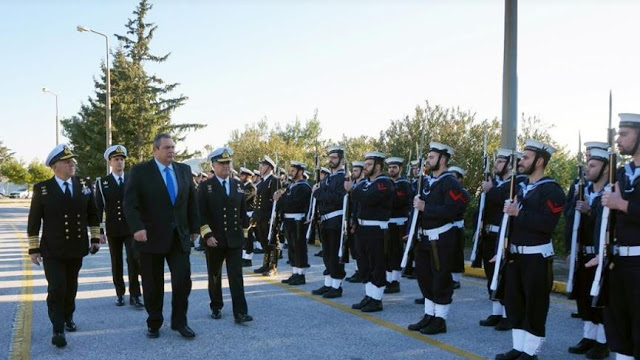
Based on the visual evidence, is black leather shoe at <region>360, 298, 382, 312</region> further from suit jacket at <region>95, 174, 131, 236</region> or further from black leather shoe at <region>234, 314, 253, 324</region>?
suit jacket at <region>95, 174, 131, 236</region>

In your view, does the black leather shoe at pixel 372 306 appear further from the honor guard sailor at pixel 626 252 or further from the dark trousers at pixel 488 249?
the honor guard sailor at pixel 626 252

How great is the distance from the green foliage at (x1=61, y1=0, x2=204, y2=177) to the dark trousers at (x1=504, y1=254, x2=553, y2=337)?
124ft

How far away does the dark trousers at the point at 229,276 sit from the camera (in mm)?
7215

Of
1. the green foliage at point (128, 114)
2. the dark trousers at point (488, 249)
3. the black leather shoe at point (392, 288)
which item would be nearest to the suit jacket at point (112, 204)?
the black leather shoe at point (392, 288)

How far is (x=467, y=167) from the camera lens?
19859 mm

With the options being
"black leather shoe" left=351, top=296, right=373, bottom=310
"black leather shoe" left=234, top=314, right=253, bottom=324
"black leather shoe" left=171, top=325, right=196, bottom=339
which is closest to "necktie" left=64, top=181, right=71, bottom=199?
"black leather shoe" left=171, top=325, right=196, bottom=339

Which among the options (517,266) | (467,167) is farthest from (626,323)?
(467,167)

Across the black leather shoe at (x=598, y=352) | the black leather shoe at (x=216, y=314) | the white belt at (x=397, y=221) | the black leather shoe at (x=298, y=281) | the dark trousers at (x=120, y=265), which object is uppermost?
the white belt at (x=397, y=221)

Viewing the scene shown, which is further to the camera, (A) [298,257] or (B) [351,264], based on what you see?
(B) [351,264]

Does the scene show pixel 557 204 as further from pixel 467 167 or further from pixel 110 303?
pixel 467 167

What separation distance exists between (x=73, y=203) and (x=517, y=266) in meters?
4.74

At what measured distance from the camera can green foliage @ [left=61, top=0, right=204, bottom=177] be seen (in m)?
40.5

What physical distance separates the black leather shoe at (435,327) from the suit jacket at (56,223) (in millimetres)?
3892

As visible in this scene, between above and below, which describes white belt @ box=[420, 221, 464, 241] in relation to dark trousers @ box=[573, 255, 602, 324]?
above
